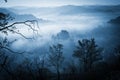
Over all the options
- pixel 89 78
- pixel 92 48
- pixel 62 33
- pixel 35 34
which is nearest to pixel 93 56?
pixel 92 48

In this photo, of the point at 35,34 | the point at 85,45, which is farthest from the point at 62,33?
the point at 35,34

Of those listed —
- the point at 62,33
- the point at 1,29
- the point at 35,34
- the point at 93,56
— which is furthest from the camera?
the point at 62,33

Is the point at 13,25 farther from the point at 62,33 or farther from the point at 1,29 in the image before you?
the point at 62,33

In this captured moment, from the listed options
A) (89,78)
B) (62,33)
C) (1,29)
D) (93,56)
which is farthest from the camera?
(62,33)

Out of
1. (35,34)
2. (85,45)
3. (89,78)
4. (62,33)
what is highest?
(62,33)

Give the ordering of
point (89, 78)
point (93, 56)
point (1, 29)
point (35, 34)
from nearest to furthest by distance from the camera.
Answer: point (1, 29)
point (35, 34)
point (89, 78)
point (93, 56)

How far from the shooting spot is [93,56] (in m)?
49.0

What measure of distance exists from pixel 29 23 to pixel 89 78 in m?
14.7

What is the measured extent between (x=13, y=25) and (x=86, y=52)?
43.9 m

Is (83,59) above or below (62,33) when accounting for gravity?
below

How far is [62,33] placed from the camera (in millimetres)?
169375

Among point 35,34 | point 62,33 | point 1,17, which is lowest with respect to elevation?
point 35,34

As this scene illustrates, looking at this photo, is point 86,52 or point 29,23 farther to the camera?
point 86,52

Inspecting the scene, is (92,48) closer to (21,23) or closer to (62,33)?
(21,23)
